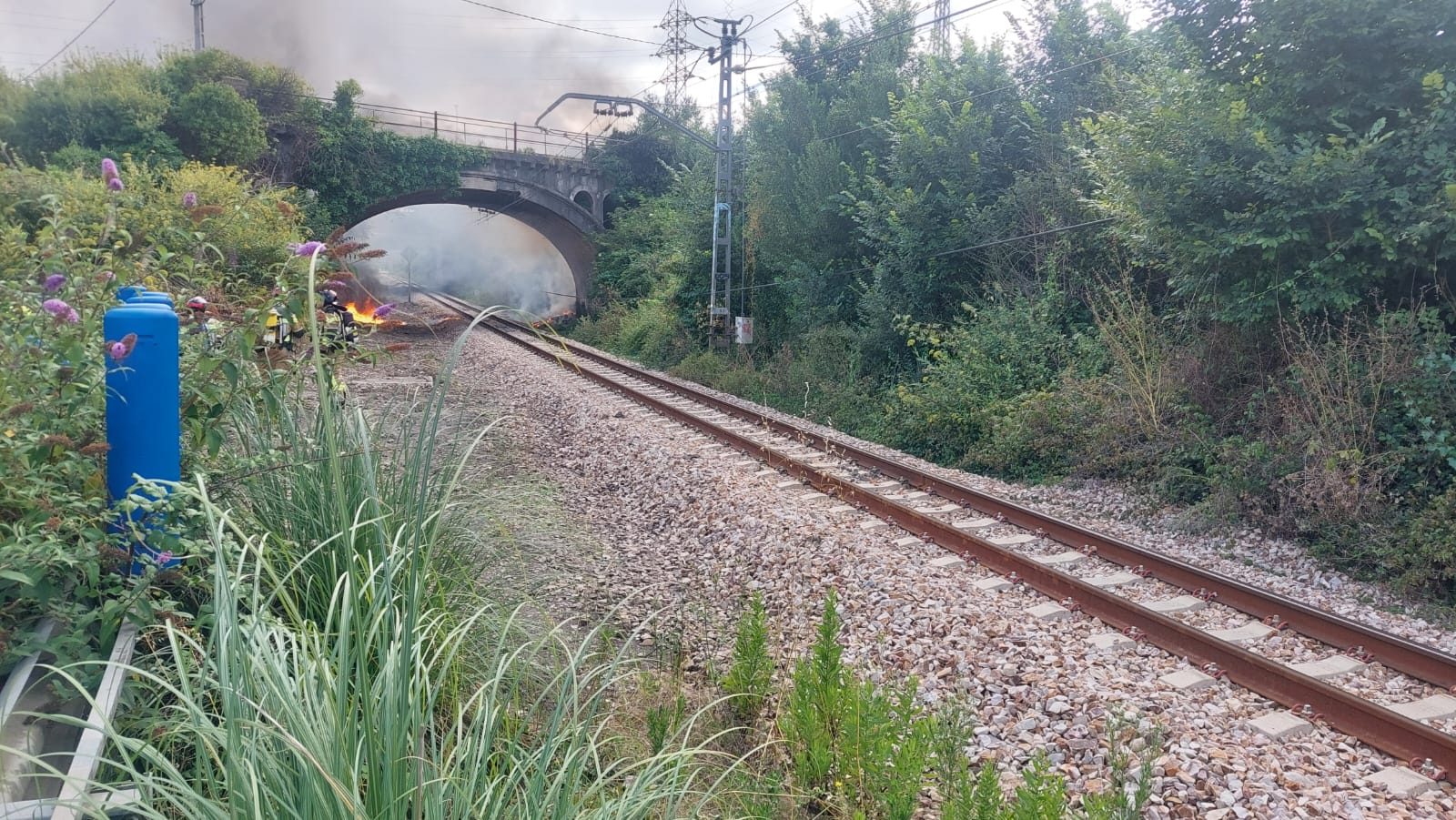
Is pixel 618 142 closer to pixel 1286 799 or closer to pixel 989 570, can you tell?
pixel 989 570

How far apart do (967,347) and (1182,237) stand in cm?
374

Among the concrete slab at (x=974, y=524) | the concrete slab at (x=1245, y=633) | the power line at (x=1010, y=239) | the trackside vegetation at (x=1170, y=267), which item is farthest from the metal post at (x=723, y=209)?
the concrete slab at (x=1245, y=633)

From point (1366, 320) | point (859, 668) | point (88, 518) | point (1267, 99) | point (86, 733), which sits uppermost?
point (1267, 99)

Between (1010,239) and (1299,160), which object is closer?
(1299,160)

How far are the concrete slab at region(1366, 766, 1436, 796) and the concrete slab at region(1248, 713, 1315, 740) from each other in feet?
1.19

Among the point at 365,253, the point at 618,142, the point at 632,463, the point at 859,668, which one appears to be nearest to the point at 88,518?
the point at 365,253

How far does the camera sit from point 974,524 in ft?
24.1

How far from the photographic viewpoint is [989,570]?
6.19m

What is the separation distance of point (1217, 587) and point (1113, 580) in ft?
2.06

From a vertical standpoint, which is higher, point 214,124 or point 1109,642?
point 214,124

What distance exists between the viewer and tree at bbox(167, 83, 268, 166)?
2256cm

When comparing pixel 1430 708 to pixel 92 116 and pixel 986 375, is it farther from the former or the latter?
pixel 92 116

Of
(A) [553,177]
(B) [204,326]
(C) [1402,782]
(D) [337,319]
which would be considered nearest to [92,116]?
(A) [553,177]

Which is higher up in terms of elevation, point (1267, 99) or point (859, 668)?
point (1267, 99)
